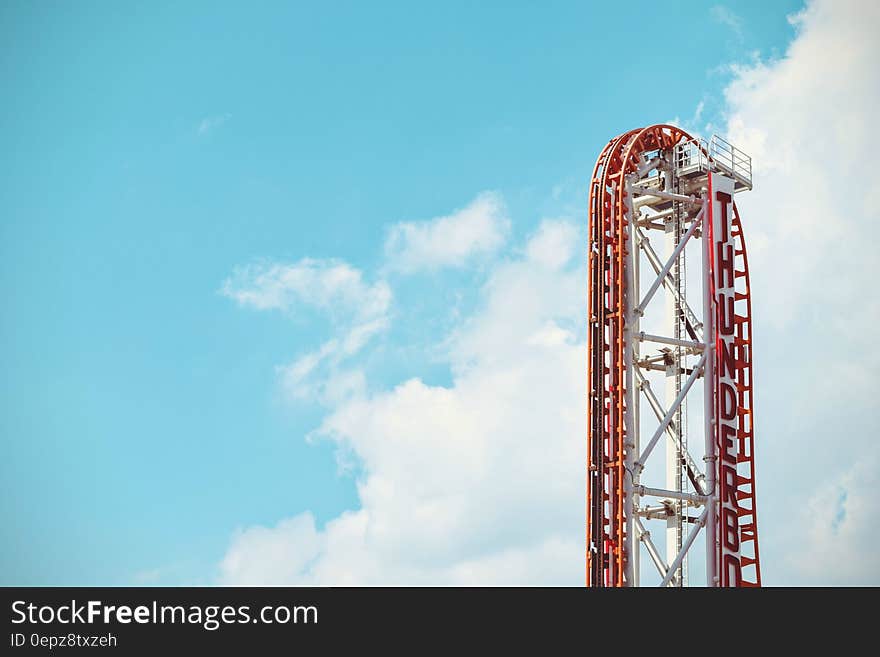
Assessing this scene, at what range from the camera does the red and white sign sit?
135 feet

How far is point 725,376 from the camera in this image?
42031 millimetres

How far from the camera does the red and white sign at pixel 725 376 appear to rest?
4106cm

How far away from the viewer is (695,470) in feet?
138
